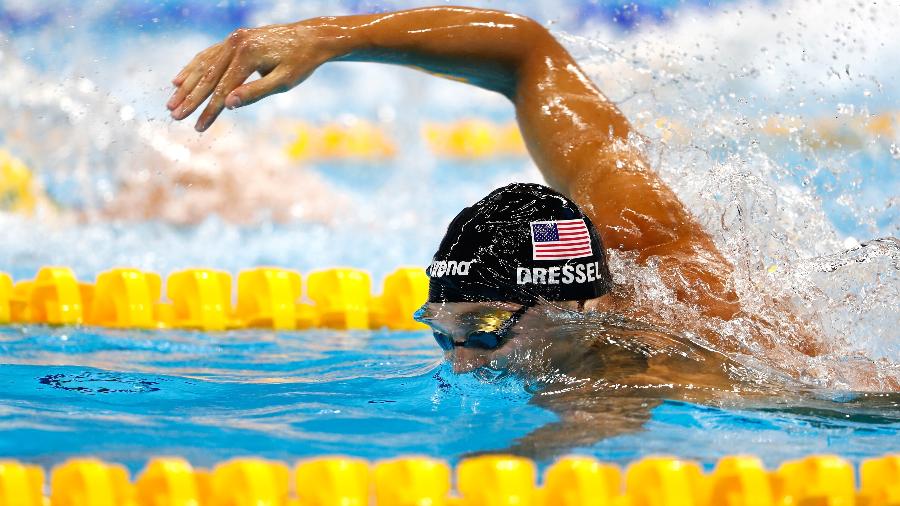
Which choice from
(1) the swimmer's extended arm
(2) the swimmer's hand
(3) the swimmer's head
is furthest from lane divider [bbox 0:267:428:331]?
(3) the swimmer's head

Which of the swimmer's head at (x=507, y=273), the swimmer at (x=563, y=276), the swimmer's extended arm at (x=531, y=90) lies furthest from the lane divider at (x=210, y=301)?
the swimmer's head at (x=507, y=273)

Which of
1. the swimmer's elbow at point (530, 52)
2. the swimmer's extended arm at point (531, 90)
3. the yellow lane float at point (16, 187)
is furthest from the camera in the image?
the yellow lane float at point (16, 187)

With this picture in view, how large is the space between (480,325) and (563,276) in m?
0.20

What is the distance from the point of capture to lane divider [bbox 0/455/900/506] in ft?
5.50

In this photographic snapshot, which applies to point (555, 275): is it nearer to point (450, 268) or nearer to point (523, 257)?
point (523, 257)

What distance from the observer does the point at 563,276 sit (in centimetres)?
221

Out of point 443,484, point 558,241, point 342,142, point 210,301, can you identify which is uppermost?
point 342,142

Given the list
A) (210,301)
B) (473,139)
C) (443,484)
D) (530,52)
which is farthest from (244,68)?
(473,139)

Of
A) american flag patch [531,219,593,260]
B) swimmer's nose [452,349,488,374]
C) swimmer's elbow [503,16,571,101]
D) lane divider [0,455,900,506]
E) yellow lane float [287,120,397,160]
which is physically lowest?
lane divider [0,455,900,506]

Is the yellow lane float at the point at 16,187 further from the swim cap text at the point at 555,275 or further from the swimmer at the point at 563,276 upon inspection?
the swim cap text at the point at 555,275

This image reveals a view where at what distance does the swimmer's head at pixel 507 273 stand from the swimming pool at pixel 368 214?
7.8 inches

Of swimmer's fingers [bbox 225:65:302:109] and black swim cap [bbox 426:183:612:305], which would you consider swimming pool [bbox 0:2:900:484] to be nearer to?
black swim cap [bbox 426:183:612:305]

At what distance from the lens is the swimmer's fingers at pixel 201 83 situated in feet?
7.46

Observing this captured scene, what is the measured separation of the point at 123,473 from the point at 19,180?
221 inches
